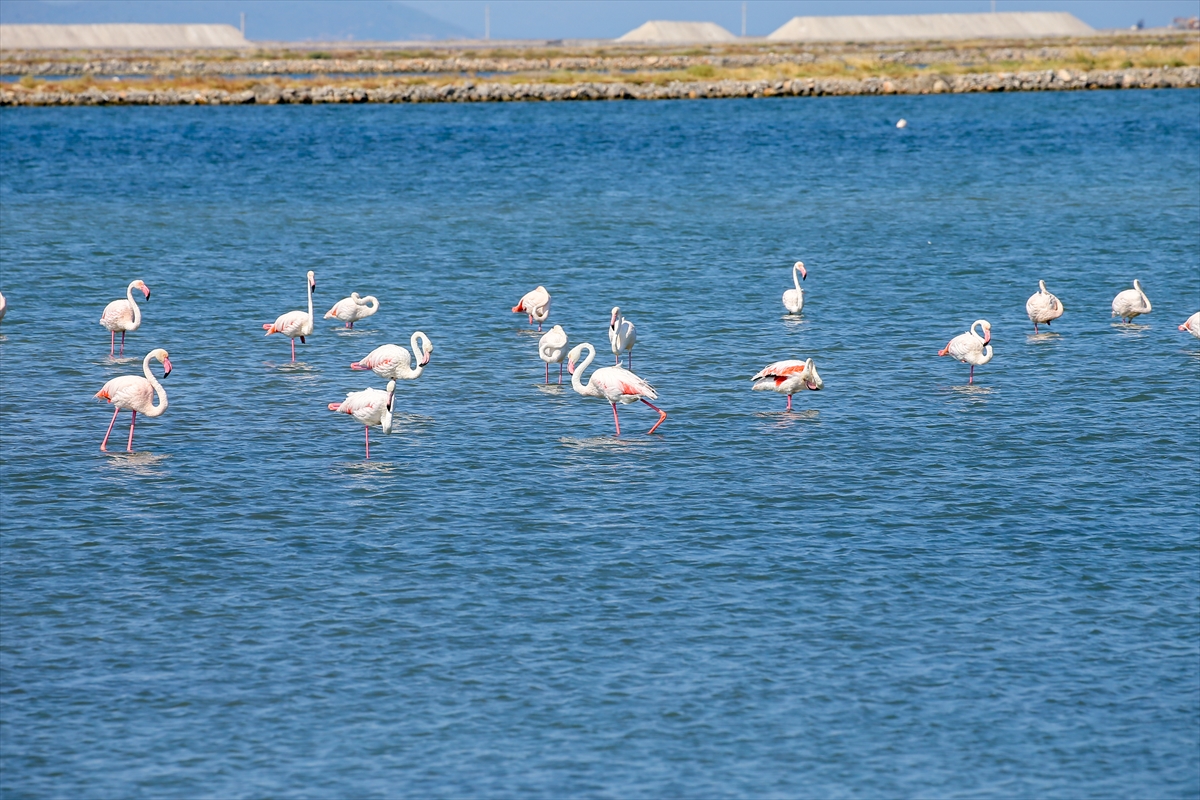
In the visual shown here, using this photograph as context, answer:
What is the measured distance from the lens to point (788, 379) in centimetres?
2162

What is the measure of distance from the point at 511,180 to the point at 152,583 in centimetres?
4364

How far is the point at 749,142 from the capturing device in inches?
2842

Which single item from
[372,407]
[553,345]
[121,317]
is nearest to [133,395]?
[372,407]

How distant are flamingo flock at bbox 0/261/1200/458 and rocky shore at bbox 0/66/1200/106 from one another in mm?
78758

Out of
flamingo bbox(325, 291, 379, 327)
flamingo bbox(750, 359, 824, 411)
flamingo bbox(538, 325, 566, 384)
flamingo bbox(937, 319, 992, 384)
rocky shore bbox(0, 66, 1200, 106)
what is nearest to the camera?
flamingo bbox(750, 359, 824, 411)

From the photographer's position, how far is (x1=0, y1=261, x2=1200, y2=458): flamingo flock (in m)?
19.8

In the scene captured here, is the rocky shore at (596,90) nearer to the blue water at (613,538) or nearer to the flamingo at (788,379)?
the blue water at (613,538)

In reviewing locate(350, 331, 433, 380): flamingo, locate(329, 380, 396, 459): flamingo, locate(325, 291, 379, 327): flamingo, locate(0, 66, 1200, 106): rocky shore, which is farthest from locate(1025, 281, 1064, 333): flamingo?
locate(0, 66, 1200, 106): rocky shore

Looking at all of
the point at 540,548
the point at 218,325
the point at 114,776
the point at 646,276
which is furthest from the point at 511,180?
the point at 114,776

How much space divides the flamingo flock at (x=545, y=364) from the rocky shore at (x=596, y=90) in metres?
78.8

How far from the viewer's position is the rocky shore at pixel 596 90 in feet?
338

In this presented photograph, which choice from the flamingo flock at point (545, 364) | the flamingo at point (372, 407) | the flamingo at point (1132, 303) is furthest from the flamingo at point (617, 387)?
the flamingo at point (1132, 303)

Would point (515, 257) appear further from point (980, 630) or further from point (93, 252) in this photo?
point (980, 630)

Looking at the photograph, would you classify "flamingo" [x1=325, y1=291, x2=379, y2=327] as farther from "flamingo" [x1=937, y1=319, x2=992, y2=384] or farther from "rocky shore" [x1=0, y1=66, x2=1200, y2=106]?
"rocky shore" [x1=0, y1=66, x2=1200, y2=106]
